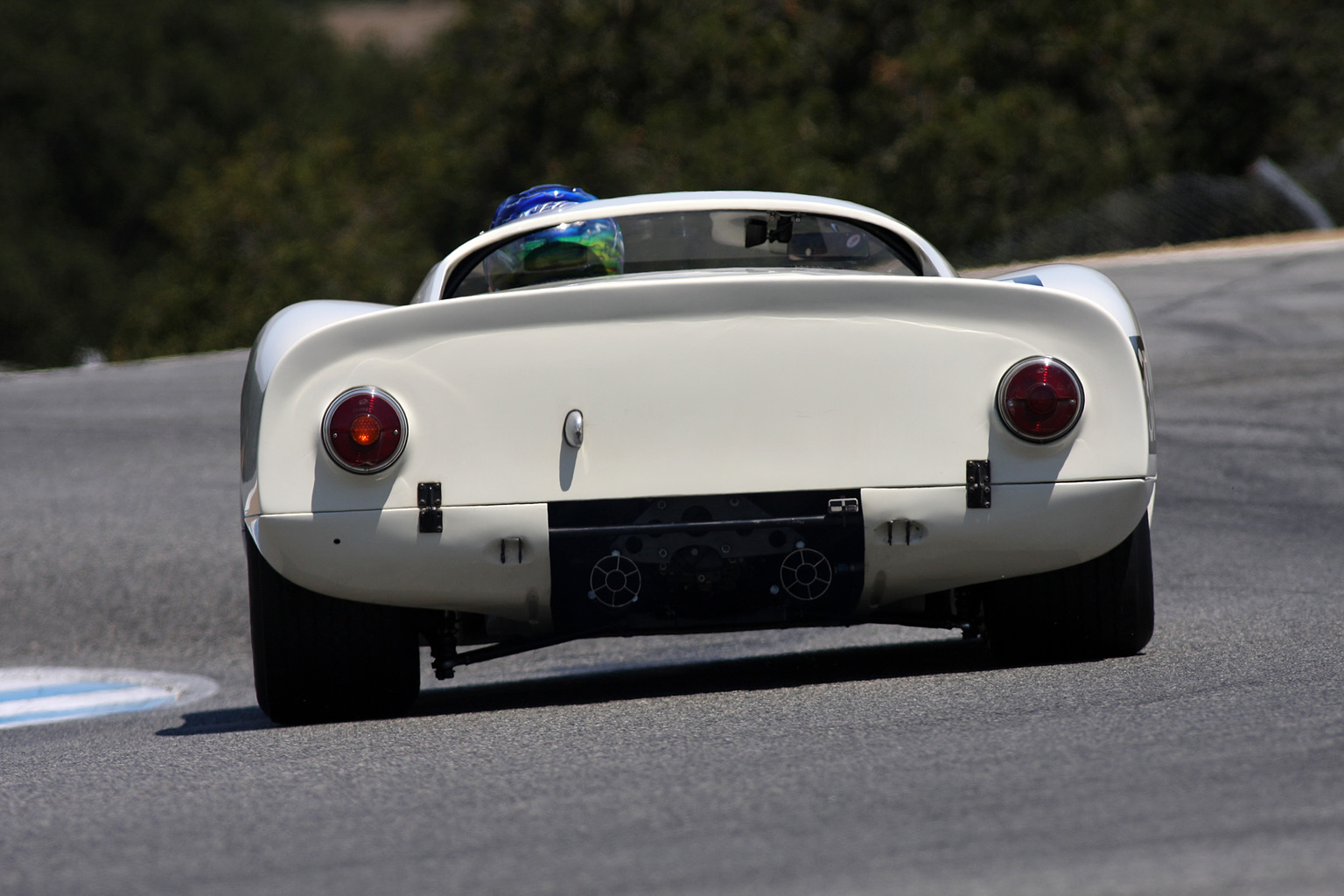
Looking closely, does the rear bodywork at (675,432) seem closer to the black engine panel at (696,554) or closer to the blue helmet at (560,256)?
the black engine panel at (696,554)

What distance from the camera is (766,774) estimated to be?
301 centimetres

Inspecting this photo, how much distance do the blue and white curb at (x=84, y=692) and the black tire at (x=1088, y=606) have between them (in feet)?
9.70

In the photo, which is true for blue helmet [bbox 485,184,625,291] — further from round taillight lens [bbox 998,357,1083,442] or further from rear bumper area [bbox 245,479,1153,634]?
round taillight lens [bbox 998,357,1083,442]

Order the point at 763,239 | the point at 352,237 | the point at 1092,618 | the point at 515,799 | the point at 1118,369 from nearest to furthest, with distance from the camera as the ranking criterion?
the point at 515,799 → the point at 1118,369 → the point at 1092,618 → the point at 763,239 → the point at 352,237

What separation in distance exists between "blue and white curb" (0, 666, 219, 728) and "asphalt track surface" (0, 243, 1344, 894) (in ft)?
0.67

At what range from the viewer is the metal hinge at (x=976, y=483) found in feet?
12.3

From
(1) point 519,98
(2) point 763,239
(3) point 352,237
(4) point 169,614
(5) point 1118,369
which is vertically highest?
(1) point 519,98

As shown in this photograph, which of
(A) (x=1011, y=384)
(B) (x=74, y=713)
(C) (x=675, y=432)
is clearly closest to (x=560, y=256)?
(C) (x=675, y=432)

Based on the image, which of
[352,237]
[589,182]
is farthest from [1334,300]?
[352,237]

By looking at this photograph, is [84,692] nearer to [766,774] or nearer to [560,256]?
[560,256]

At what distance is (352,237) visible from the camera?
2836 centimetres

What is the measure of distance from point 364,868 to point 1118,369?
2079 mm

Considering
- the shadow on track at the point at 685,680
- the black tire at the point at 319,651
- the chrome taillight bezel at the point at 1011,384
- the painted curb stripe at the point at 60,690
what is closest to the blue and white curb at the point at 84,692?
the painted curb stripe at the point at 60,690

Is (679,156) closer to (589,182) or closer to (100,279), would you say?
(589,182)
